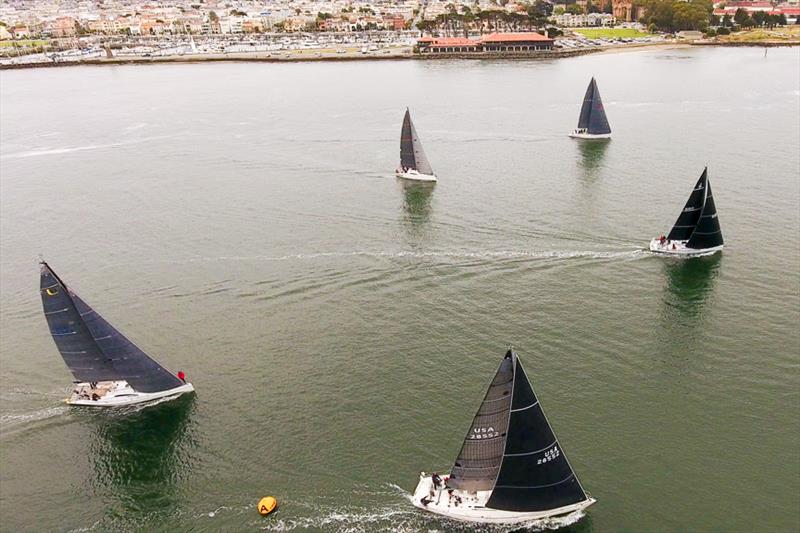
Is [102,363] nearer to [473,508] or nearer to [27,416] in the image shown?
[27,416]

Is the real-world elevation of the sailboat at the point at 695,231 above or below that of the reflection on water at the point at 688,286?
above

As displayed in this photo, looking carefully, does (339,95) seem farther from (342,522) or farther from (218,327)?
(342,522)

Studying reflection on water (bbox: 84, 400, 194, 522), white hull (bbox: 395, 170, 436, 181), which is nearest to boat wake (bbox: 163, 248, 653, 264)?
reflection on water (bbox: 84, 400, 194, 522)

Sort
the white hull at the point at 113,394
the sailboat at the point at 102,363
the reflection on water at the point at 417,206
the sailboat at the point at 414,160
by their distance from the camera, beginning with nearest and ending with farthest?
the sailboat at the point at 102,363, the white hull at the point at 113,394, the reflection on water at the point at 417,206, the sailboat at the point at 414,160

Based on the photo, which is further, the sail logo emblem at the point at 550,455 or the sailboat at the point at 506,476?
the sail logo emblem at the point at 550,455

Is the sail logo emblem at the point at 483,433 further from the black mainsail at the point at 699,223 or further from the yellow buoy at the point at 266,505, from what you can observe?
the black mainsail at the point at 699,223

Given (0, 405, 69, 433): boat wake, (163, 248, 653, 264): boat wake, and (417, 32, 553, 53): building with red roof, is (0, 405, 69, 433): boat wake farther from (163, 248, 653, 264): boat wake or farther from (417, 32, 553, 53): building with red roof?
(417, 32, 553, 53): building with red roof

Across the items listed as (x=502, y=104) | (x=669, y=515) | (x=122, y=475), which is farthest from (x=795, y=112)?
(x=122, y=475)

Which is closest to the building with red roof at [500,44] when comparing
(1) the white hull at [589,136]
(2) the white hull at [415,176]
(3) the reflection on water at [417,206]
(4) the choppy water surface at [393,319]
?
(4) the choppy water surface at [393,319]
